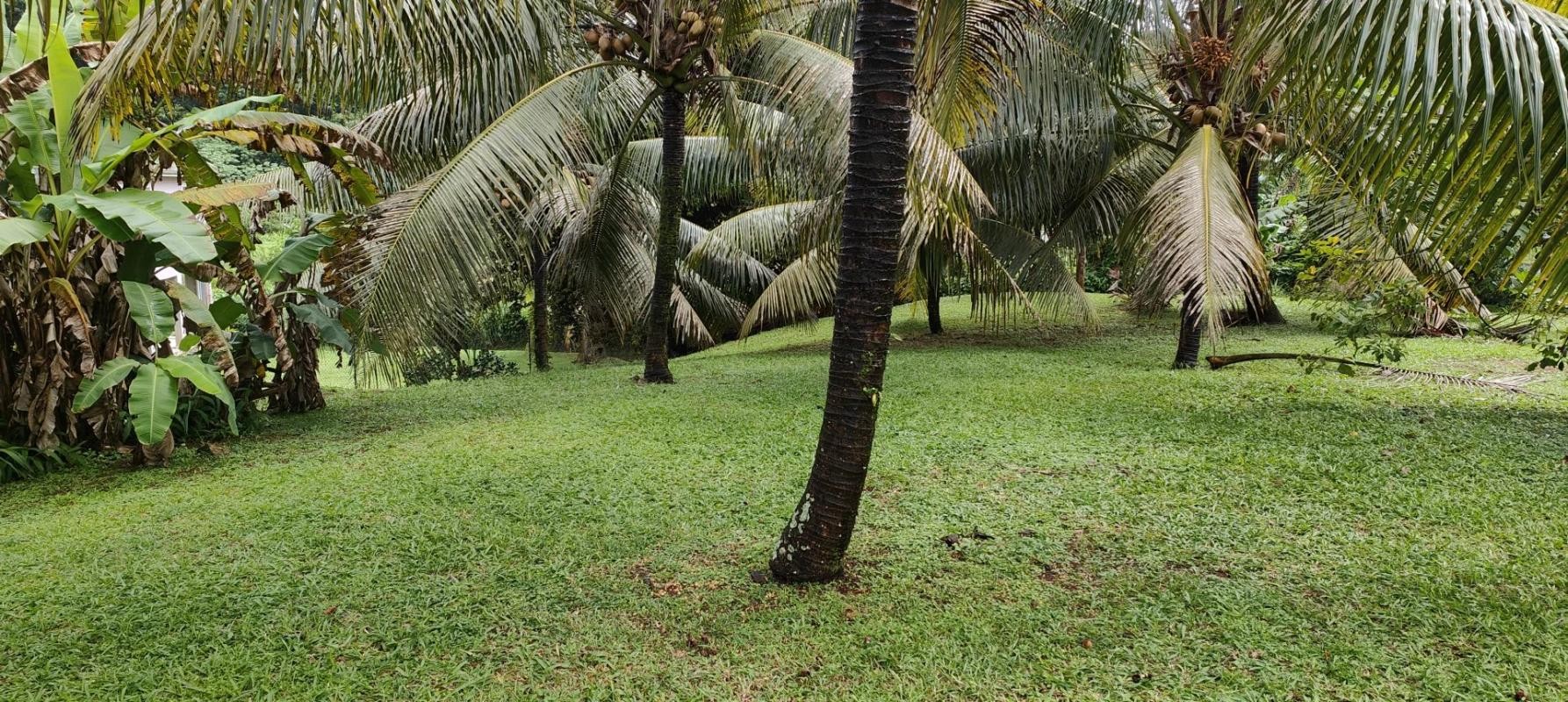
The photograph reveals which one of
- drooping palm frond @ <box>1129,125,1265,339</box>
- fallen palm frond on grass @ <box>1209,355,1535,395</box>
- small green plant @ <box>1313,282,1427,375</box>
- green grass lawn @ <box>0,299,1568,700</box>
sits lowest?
green grass lawn @ <box>0,299,1568,700</box>

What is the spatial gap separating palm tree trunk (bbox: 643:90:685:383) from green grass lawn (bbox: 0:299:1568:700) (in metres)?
1.81

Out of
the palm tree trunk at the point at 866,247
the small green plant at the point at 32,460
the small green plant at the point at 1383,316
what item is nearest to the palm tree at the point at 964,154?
the palm tree trunk at the point at 866,247

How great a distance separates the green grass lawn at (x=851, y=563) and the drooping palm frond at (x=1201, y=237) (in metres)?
0.80

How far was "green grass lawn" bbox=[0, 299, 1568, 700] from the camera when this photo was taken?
8.66 feet

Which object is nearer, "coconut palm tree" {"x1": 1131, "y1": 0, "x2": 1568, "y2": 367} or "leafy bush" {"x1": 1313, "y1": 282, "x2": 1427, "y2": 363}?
"coconut palm tree" {"x1": 1131, "y1": 0, "x2": 1568, "y2": 367}

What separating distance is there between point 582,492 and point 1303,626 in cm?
315

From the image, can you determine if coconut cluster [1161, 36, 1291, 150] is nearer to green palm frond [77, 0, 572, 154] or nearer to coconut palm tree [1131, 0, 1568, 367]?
coconut palm tree [1131, 0, 1568, 367]

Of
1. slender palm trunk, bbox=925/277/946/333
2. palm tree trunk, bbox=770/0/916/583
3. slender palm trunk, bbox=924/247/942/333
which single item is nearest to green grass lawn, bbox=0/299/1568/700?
palm tree trunk, bbox=770/0/916/583

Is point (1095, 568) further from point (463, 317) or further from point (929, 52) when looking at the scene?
point (463, 317)

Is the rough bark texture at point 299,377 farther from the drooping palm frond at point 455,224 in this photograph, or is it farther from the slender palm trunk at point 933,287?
the slender palm trunk at point 933,287

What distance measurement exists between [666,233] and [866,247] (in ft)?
16.9

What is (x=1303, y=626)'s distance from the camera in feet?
A: 9.26

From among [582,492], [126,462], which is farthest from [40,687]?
[126,462]

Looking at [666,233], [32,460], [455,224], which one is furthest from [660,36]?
[32,460]
